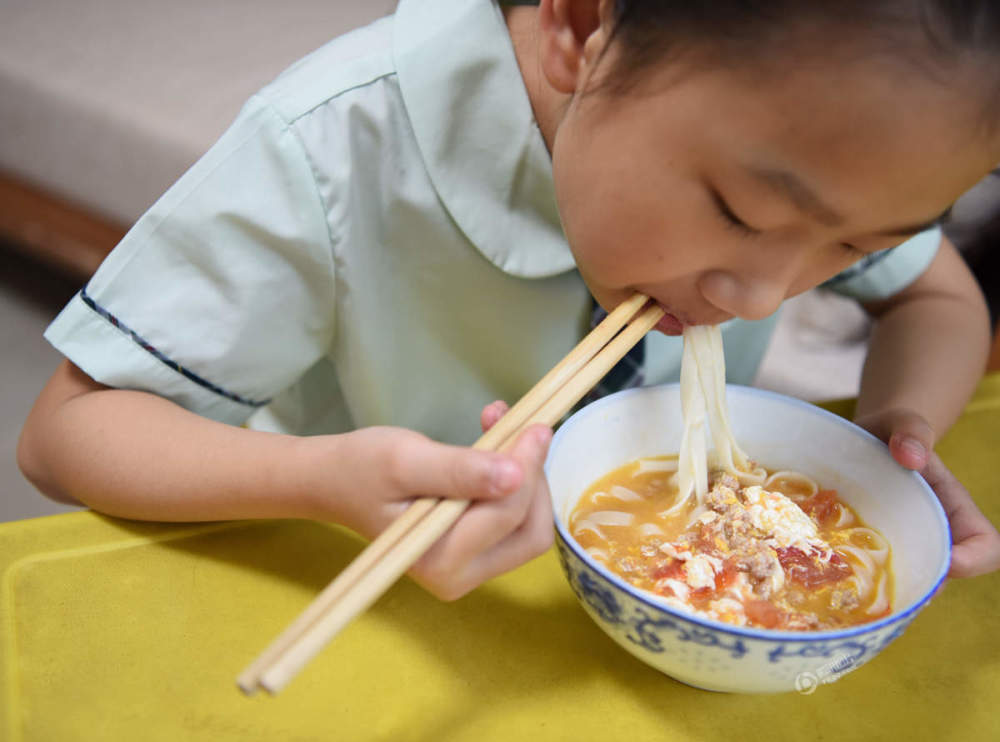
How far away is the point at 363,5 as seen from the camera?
258 cm

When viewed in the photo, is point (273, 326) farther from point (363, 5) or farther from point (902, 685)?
point (363, 5)

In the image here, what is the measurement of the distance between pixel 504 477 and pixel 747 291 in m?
0.24

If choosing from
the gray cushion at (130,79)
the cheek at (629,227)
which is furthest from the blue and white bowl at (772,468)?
the gray cushion at (130,79)

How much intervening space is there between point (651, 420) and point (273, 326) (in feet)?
1.32

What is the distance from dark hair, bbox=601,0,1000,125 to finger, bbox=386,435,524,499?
1.02 feet

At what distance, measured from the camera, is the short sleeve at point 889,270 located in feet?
3.97

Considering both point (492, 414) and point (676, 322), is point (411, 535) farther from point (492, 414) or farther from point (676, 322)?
point (676, 322)

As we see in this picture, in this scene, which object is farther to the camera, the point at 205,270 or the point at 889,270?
the point at 889,270

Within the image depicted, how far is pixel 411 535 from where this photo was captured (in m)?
0.57

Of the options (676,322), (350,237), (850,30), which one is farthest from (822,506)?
(350,237)

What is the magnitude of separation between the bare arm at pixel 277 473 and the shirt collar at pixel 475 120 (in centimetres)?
33

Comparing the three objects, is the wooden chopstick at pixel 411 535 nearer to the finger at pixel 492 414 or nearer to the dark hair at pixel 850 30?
the finger at pixel 492 414

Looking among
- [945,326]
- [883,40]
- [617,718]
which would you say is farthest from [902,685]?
[945,326]

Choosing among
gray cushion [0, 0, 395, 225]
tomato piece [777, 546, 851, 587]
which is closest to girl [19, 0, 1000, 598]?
tomato piece [777, 546, 851, 587]
